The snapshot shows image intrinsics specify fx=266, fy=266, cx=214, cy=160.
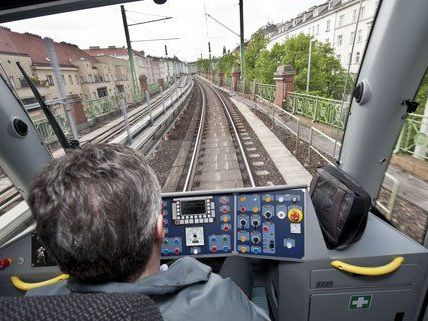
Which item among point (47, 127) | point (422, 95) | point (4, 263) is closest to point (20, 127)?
point (47, 127)

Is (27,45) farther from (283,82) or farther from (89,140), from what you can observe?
(283,82)

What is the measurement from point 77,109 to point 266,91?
2.53m

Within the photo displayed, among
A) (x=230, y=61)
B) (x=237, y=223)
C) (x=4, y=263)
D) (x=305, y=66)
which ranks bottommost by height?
(x=4, y=263)

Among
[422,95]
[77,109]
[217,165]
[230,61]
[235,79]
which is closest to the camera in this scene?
[422,95]

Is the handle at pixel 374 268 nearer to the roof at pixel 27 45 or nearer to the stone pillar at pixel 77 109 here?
the stone pillar at pixel 77 109

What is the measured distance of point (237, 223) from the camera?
188cm

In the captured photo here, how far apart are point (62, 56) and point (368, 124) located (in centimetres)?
239

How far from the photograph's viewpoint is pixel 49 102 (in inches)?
79.4

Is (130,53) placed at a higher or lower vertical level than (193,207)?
higher

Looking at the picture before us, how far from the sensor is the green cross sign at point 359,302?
1.83 metres

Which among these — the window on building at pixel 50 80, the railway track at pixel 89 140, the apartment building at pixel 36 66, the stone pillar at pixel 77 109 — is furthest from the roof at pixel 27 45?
the railway track at pixel 89 140

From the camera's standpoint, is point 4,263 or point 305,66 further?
point 305,66

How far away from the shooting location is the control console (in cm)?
181

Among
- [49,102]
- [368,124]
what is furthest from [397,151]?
[49,102]
